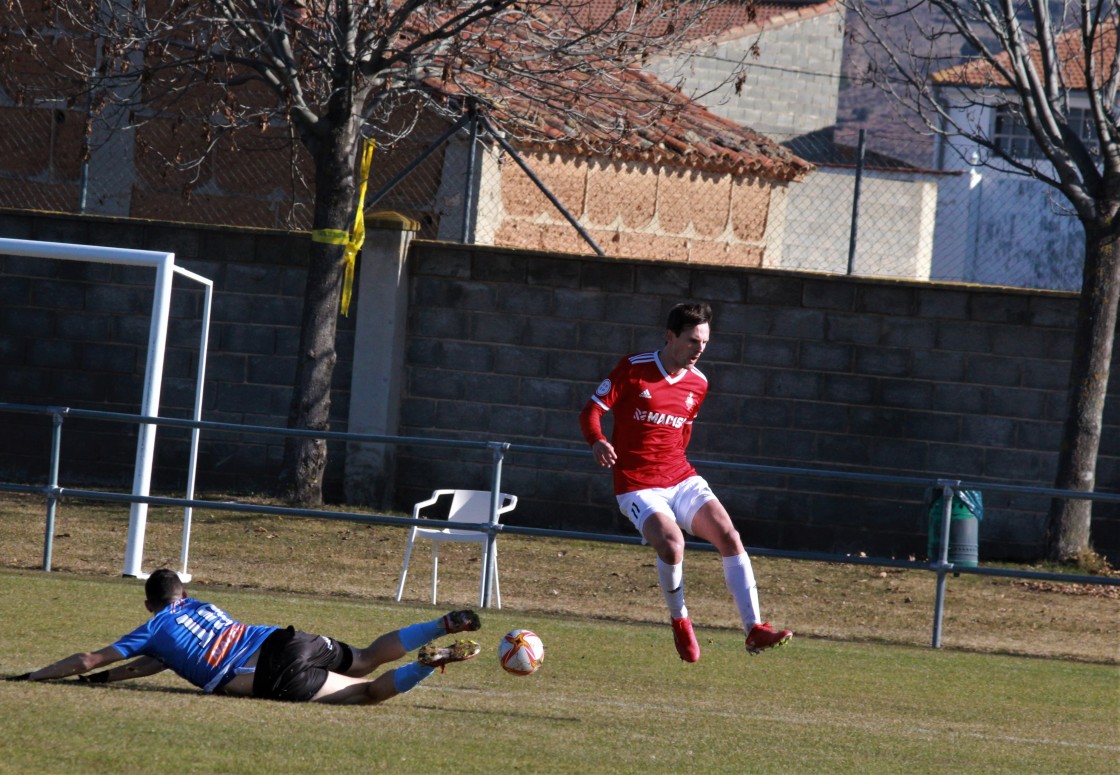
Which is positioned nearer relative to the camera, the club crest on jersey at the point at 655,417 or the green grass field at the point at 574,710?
the green grass field at the point at 574,710

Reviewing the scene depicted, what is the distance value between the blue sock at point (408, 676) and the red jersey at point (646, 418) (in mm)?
1887

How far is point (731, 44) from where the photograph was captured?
36.8 meters

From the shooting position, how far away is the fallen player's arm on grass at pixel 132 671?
23.2 feet

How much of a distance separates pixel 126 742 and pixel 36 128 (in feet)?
50.1

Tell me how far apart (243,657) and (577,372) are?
7845 millimetres

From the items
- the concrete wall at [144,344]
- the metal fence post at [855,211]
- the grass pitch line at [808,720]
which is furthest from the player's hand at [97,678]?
the metal fence post at [855,211]

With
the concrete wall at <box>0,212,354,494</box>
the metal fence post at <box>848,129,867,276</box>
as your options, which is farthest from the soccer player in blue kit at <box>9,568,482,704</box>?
the metal fence post at <box>848,129,867,276</box>

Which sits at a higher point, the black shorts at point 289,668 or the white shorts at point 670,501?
the white shorts at point 670,501

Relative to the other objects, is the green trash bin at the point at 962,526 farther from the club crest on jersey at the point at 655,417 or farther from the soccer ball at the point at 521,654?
the soccer ball at the point at 521,654

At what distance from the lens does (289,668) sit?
7.09 meters

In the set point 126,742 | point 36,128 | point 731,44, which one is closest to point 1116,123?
point 126,742

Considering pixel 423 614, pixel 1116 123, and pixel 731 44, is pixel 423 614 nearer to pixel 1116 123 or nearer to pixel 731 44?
pixel 1116 123

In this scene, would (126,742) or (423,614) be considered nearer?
(126,742)

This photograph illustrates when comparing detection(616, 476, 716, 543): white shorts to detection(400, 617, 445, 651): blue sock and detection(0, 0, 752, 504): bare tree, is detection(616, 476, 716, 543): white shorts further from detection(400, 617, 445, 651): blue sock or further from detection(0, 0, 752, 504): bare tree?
detection(0, 0, 752, 504): bare tree
